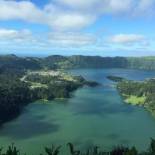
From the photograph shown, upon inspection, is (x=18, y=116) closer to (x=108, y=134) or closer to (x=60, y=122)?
(x=60, y=122)

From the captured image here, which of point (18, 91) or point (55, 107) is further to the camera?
point (18, 91)

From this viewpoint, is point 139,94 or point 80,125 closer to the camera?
point 80,125

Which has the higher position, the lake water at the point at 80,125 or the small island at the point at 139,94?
the small island at the point at 139,94

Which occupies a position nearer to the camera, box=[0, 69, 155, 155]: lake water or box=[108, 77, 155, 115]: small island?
box=[0, 69, 155, 155]: lake water

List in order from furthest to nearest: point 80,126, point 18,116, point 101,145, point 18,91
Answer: point 18,91 → point 18,116 → point 80,126 → point 101,145

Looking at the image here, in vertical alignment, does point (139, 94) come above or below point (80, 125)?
above

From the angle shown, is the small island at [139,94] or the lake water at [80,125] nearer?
the lake water at [80,125]

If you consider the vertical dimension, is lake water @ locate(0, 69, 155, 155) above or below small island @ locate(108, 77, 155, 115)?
below

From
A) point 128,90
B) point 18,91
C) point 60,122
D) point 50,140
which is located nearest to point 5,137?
point 50,140
